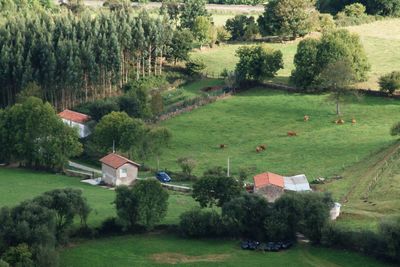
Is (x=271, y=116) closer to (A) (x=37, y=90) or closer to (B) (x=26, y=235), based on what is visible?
(A) (x=37, y=90)

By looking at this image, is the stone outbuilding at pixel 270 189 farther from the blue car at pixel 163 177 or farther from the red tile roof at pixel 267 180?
the blue car at pixel 163 177

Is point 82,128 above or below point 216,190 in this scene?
below

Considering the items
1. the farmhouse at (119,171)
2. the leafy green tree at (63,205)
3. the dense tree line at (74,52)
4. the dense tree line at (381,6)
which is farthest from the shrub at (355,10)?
the leafy green tree at (63,205)

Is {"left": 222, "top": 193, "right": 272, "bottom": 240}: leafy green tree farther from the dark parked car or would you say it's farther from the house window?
the house window

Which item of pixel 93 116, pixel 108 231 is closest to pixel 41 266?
pixel 108 231

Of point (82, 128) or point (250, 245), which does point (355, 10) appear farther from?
point (250, 245)

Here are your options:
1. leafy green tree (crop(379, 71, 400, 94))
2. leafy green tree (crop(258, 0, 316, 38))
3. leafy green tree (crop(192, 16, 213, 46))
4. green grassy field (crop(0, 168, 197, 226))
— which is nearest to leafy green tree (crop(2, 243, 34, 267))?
green grassy field (crop(0, 168, 197, 226))

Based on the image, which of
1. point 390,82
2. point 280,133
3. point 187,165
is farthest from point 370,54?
point 187,165
